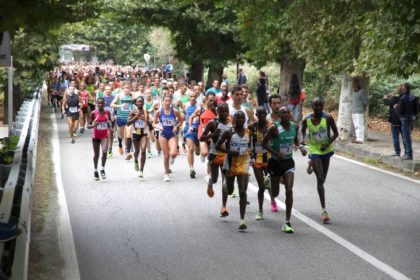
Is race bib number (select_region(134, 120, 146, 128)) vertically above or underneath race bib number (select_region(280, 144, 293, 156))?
above

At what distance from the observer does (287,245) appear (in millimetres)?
9156

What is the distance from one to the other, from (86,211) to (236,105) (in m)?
3.31

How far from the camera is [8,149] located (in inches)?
462

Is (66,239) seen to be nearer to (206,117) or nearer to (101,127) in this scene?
(206,117)

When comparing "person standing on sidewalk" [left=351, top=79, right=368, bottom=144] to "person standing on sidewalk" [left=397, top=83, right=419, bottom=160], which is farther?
"person standing on sidewalk" [left=351, top=79, right=368, bottom=144]

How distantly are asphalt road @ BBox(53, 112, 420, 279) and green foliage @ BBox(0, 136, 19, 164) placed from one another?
1.28 metres

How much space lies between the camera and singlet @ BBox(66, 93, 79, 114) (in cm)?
2145

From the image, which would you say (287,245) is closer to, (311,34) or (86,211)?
(86,211)

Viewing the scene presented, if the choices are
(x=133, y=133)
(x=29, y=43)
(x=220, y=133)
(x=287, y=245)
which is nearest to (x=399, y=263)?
(x=287, y=245)

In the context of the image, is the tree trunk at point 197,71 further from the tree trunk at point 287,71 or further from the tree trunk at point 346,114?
the tree trunk at point 346,114

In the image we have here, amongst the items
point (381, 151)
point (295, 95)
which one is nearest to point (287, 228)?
point (381, 151)

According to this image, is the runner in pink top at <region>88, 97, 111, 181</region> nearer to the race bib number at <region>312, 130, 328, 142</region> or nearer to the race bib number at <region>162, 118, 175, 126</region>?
the race bib number at <region>162, 118, 175, 126</region>

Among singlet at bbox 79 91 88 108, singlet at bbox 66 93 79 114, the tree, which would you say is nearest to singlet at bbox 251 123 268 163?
singlet at bbox 66 93 79 114

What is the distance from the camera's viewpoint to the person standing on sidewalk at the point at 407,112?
52.5 feet
